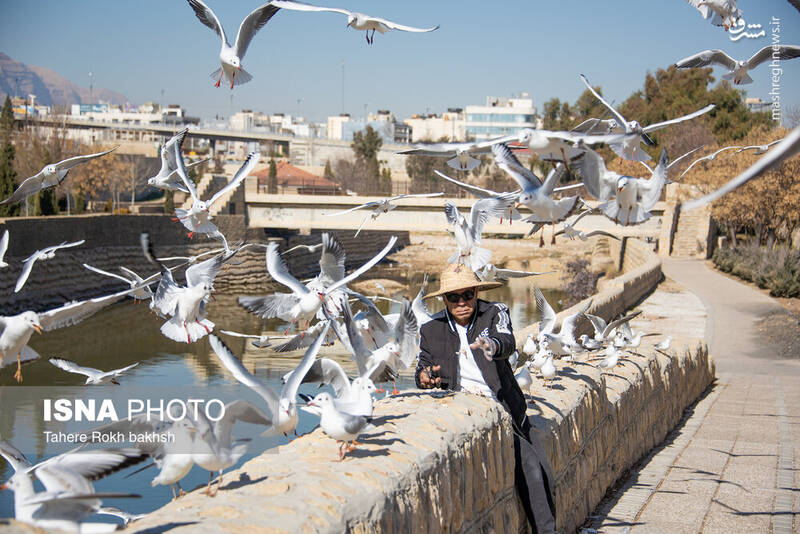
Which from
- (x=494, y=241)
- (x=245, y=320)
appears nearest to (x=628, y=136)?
(x=245, y=320)

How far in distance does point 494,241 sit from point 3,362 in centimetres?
4551

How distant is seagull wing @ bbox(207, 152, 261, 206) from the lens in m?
6.08

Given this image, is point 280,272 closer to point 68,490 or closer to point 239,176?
point 239,176

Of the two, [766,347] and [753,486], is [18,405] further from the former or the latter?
[766,347]

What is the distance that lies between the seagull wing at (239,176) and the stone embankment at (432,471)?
7.37 feet

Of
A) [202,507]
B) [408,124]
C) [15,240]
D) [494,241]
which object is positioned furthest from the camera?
[408,124]

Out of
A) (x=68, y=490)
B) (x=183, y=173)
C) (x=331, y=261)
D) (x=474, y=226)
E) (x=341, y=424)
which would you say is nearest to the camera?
(x=68, y=490)

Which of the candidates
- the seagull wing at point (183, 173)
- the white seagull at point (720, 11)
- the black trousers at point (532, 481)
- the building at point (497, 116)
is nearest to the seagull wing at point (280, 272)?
the seagull wing at point (183, 173)

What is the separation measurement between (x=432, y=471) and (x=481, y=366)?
3.48ft

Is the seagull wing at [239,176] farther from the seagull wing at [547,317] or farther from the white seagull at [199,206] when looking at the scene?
the seagull wing at [547,317]

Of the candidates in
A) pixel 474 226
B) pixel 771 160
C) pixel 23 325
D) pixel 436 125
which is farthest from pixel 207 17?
pixel 436 125

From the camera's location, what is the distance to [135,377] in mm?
16281

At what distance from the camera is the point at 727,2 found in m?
6.20

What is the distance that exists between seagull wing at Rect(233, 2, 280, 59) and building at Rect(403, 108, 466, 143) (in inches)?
4751
